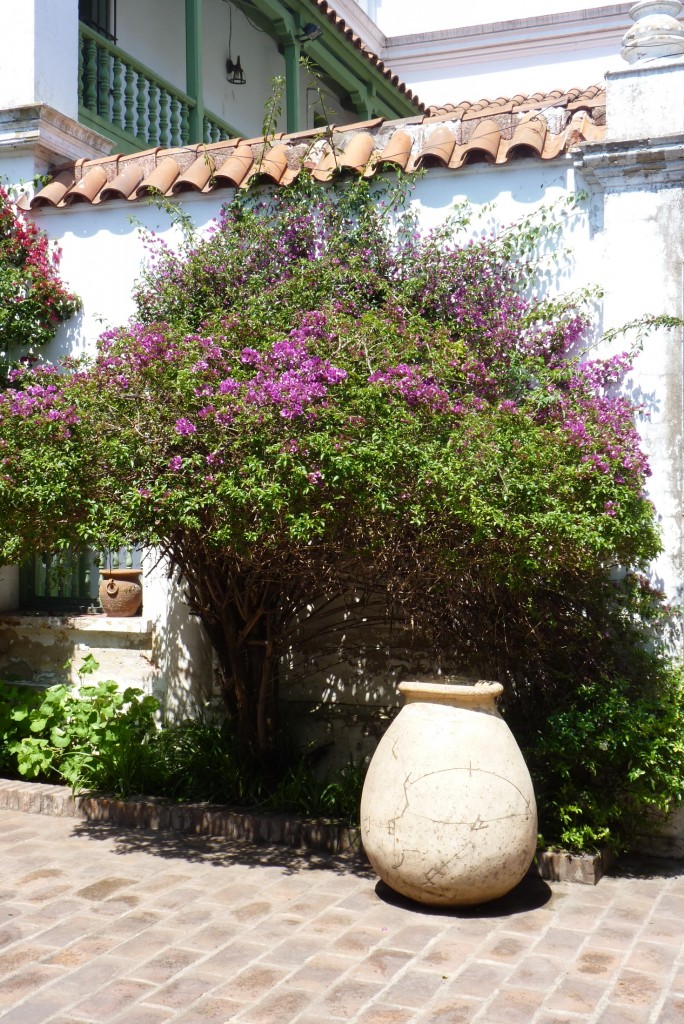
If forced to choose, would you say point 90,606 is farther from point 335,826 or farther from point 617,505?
point 617,505

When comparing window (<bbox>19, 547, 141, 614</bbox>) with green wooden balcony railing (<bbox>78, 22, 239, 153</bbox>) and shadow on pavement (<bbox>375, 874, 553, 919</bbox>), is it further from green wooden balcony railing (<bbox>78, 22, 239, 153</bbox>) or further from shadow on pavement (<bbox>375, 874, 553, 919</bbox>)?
green wooden balcony railing (<bbox>78, 22, 239, 153</bbox>)

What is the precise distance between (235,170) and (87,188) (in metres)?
1.16

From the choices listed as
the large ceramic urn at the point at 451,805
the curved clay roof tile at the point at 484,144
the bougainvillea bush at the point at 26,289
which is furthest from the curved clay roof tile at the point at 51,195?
the large ceramic urn at the point at 451,805

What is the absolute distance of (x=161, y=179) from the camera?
7.32m

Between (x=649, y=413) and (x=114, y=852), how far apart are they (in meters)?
3.83

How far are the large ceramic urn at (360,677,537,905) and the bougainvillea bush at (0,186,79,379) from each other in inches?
158

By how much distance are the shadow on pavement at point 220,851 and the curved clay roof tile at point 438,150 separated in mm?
4170

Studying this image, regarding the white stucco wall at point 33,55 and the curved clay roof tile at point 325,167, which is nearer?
the curved clay roof tile at point 325,167

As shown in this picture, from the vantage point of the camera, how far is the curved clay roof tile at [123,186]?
7.39 meters

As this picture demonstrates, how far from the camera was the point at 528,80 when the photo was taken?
48.6 feet

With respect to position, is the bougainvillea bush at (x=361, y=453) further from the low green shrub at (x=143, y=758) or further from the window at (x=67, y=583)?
the window at (x=67, y=583)

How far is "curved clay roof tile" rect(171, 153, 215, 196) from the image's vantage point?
23.6ft

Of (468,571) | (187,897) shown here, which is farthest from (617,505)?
(187,897)

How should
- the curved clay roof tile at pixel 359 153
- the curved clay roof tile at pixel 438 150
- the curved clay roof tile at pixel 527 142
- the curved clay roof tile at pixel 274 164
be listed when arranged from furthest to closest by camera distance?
the curved clay roof tile at pixel 274 164 → the curved clay roof tile at pixel 359 153 → the curved clay roof tile at pixel 438 150 → the curved clay roof tile at pixel 527 142
